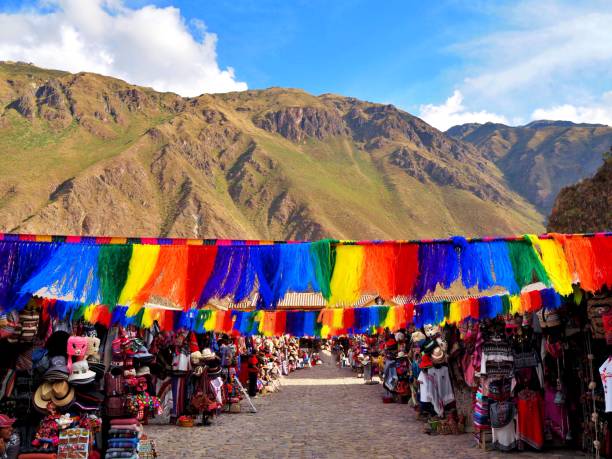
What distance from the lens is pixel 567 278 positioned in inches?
262

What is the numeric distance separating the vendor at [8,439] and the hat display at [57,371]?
602mm

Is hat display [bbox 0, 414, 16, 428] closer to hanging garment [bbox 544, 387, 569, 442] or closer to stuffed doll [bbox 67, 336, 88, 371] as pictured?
stuffed doll [bbox 67, 336, 88, 371]

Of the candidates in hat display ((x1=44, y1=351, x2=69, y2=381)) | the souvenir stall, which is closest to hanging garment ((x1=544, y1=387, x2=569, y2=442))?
the souvenir stall

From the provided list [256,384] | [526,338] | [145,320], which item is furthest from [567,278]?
[256,384]

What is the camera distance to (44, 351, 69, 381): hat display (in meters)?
6.90

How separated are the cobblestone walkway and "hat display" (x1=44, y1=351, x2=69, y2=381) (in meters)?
3.14

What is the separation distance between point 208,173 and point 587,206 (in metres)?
109

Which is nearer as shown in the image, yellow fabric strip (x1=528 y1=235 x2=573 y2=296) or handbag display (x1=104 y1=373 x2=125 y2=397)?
yellow fabric strip (x1=528 y1=235 x2=573 y2=296)

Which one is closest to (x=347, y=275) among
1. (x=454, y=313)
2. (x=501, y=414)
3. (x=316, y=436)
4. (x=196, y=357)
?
(x=501, y=414)

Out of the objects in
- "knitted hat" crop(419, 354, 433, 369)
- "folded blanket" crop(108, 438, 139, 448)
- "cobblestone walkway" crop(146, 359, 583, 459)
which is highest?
"knitted hat" crop(419, 354, 433, 369)

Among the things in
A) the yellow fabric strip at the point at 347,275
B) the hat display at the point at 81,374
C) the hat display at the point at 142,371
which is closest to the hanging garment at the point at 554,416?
the yellow fabric strip at the point at 347,275

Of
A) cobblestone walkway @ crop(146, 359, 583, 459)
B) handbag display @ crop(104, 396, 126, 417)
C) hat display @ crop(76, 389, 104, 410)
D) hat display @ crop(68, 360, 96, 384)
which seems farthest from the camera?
cobblestone walkway @ crop(146, 359, 583, 459)

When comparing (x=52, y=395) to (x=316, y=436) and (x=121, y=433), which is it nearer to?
(x=121, y=433)

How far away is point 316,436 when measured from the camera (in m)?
11.5
